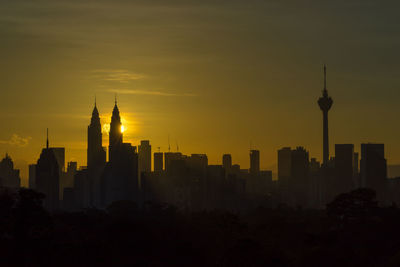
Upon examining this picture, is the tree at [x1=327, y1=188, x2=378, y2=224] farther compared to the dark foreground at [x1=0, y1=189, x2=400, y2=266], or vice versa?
the tree at [x1=327, y1=188, x2=378, y2=224]

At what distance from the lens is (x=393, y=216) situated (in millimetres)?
156250

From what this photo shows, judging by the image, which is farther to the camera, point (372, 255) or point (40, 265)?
point (372, 255)

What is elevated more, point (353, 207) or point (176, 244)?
point (353, 207)

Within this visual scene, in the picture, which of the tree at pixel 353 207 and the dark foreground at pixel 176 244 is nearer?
the dark foreground at pixel 176 244

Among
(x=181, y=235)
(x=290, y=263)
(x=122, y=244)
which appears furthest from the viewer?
(x=181, y=235)

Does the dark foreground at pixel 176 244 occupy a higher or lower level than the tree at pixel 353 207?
lower

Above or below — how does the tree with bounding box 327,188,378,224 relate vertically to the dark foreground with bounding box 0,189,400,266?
above

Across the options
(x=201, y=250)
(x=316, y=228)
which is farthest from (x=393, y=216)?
(x=201, y=250)

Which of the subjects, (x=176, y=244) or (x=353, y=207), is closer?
(x=176, y=244)

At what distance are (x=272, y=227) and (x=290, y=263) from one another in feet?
214

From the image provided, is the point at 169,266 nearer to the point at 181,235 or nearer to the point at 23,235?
the point at 23,235

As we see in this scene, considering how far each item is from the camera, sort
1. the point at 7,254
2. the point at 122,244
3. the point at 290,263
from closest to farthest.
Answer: the point at 290,263 < the point at 7,254 < the point at 122,244

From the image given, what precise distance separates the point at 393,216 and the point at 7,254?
8388 cm

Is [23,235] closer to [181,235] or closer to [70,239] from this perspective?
[70,239]
